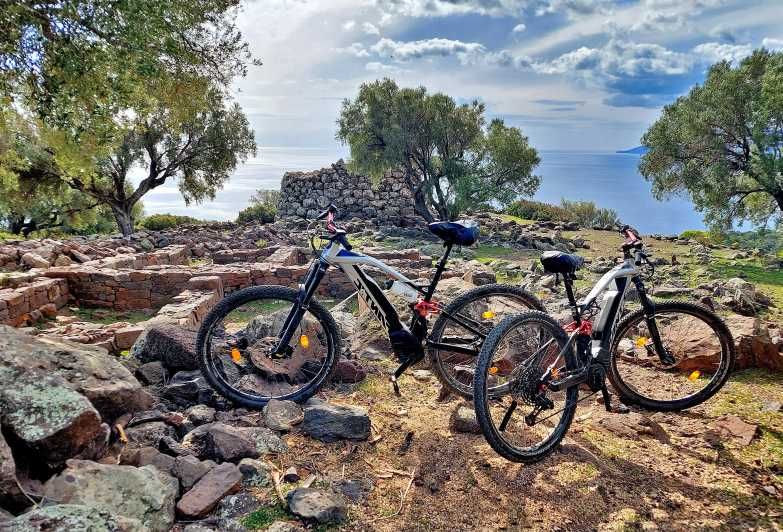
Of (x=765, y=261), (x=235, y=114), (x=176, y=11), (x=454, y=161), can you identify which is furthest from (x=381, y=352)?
(x=235, y=114)

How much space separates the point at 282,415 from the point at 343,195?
26.6m

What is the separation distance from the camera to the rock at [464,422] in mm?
3691

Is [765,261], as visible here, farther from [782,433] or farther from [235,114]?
[235,114]

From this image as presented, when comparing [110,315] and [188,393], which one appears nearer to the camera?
[188,393]

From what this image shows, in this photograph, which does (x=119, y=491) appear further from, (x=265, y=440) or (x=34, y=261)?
(x=34, y=261)

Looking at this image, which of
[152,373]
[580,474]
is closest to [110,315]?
[152,373]

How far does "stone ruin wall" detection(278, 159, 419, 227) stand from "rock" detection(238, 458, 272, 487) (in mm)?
25250

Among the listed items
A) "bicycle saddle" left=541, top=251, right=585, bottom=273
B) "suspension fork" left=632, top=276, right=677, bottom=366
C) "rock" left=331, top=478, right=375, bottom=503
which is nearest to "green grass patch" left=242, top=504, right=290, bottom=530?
"rock" left=331, top=478, right=375, bottom=503

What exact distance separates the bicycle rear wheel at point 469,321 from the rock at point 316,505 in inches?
60.0

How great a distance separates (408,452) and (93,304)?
9.34 m

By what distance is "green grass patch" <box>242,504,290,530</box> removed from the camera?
8.38ft

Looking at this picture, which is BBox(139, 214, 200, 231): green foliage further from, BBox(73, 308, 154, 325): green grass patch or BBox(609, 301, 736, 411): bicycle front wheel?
BBox(609, 301, 736, 411): bicycle front wheel

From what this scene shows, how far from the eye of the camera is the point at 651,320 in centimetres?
400

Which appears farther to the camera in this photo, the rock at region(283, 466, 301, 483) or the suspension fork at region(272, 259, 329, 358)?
the suspension fork at region(272, 259, 329, 358)
